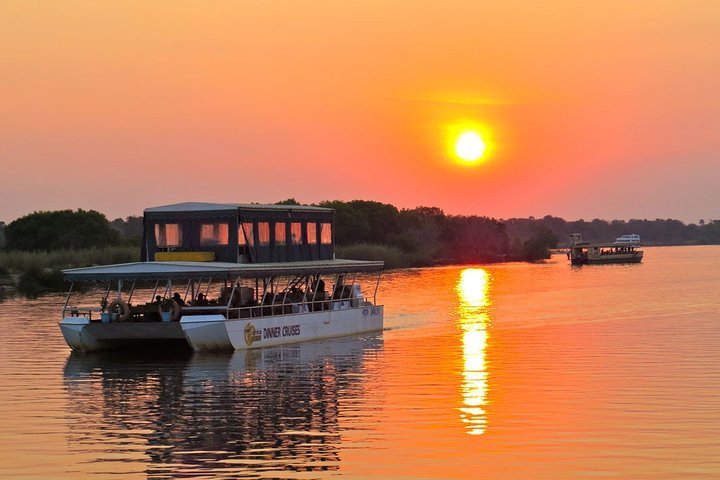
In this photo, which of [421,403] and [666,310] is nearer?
[421,403]

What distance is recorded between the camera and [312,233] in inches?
2002

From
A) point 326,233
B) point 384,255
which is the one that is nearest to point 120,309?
point 326,233

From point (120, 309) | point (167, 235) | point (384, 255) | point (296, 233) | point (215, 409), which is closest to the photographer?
point (215, 409)

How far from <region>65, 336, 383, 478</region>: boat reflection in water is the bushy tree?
8571cm

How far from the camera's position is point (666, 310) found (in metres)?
69.9

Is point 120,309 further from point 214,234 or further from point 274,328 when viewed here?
point 274,328

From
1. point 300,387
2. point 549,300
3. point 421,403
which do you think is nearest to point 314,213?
point 300,387

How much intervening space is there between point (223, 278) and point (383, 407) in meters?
15.9

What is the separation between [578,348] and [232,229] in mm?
14541

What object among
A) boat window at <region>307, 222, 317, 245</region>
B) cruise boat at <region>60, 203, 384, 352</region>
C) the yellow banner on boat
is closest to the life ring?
cruise boat at <region>60, 203, 384, 352</region>

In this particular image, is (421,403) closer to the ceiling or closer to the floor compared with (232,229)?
closer to the floor

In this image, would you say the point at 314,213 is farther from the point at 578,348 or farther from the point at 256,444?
the point at 256,444

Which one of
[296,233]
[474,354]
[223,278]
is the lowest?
[474,354]

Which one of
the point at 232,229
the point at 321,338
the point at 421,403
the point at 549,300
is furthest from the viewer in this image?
the point at 549,300
